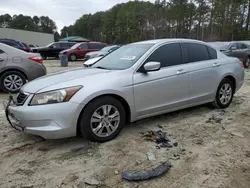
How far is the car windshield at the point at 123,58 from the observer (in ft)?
13.4

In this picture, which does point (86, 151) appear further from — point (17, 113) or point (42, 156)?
point (17, 113)

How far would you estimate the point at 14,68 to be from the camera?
266 inches

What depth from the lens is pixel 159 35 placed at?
50.8 metres

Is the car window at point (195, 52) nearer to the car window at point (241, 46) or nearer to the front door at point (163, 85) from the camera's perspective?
the front door at point (163, 85)

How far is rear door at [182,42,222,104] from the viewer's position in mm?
4539

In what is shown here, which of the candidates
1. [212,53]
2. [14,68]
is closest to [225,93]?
[212,53]

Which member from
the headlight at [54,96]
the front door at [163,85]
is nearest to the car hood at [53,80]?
the headlight at [54,96]

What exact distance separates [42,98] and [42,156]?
0.75 metres

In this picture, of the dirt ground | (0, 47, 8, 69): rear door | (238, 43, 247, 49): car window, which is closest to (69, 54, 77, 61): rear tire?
(238, 43, 247, 49): car window

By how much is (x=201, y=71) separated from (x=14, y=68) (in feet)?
15.9

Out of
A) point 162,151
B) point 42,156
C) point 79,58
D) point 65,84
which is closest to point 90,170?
Answer: point 42,156

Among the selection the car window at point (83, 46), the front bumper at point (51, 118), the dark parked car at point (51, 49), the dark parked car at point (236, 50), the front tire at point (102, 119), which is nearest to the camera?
the front bumper at point (51, 118)

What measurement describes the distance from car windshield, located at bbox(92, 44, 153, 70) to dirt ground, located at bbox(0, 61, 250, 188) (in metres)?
1.05

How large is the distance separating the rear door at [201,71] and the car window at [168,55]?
0.17 metres
